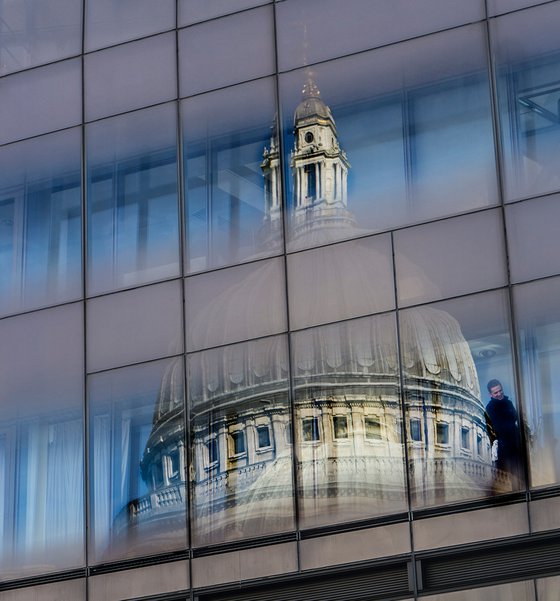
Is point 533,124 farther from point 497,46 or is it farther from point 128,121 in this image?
point 128,121

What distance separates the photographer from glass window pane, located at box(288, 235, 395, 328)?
34.2 m

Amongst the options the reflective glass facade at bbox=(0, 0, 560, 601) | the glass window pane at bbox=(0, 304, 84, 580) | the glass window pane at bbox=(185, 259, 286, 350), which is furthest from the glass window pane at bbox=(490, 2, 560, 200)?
the glass window pane at bbox=(0, 304, 84, 580)

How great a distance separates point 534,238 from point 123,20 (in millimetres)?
12045

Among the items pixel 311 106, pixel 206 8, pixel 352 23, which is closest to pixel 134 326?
pixel 311 106

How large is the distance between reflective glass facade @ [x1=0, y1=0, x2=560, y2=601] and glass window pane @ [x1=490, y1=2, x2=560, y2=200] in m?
0.05

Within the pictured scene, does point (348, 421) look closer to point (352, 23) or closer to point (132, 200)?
point (132, 200)

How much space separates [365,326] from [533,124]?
17.3 ft

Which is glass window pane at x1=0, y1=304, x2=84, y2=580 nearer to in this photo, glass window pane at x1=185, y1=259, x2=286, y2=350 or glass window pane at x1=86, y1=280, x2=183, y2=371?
glass window pane at x1=86, y1=280, x2=183, y2=371

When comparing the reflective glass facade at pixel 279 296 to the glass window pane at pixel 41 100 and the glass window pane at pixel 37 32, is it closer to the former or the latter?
the glass window pane at pixel 41 100

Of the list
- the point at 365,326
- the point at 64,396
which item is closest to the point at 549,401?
the point at 365,326

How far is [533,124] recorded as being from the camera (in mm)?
33688

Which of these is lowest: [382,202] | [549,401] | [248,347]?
[549,401]

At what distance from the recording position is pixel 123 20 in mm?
39375

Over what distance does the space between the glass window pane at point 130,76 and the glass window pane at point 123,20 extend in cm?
25
